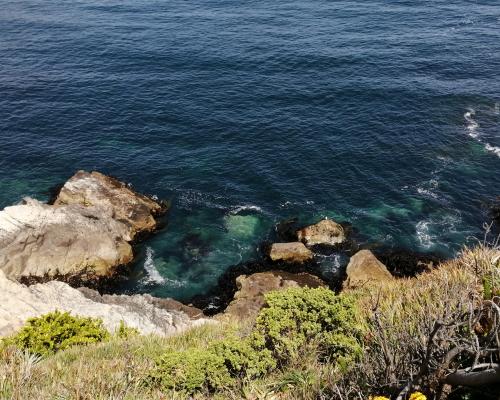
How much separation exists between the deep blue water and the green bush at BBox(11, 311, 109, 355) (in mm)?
13431

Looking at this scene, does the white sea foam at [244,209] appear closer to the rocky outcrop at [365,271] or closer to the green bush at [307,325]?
the rocky outcrop at [365,271]

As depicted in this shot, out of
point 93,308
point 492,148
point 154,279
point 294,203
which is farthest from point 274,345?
point 492,148

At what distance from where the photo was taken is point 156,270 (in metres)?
38.7

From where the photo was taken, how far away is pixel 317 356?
51.2 ft

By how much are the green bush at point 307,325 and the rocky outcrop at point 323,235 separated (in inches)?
907

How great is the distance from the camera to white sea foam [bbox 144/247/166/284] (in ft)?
124

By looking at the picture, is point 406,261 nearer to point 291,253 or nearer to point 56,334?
point 291,253

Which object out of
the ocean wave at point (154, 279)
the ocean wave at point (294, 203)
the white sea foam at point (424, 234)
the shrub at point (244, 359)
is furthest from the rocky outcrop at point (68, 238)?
the shrub at point (244, 359)

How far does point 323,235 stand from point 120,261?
57.7 ft

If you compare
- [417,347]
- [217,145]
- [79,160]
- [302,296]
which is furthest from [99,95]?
[417,347]

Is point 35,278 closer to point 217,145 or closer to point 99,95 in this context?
point 217,145

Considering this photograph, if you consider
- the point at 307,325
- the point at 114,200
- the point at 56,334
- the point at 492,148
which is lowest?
the point at 114,200

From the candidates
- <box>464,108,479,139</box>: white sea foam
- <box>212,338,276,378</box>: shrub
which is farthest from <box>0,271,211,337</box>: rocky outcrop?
<box>464,108,479,139</box>: white sea foam

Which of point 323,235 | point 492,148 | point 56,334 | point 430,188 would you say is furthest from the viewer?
point 492,148
